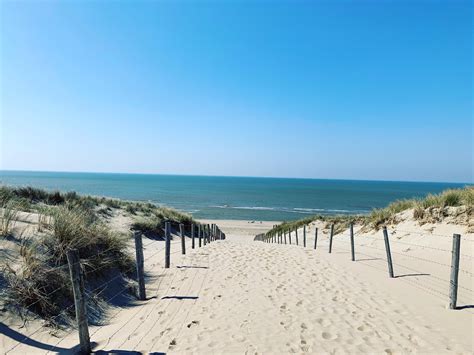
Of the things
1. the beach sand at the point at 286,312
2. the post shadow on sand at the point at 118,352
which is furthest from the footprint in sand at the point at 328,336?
the post shadow on sand at the point at 118,352

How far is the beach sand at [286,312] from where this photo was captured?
4625 millimetres

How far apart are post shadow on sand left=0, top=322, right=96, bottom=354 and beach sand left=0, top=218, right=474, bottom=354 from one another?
13 millimetres

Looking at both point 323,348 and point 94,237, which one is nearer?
point 323,348

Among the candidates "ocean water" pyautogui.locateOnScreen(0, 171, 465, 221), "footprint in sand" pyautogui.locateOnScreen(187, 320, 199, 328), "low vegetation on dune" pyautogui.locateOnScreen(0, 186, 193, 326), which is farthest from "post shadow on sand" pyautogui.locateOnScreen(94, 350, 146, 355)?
"ocean water" pyautogui.locateOnScreen(0, 171, 465, 221)

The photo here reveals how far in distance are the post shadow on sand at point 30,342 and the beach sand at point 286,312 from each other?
1 centimetres

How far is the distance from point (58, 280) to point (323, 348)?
471 centimetres

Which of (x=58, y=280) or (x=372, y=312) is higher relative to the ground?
(x=58, y=280)

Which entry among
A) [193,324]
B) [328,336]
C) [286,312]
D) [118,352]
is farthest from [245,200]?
[118,352]

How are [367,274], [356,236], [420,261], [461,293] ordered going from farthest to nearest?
[356,236], [420,261], [367,274], [461,293]

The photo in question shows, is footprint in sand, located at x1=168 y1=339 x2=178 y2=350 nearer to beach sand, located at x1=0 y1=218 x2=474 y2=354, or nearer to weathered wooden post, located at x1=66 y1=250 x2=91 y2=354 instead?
beach sand, located at x1=0 y1=218 x2=474 y2=354

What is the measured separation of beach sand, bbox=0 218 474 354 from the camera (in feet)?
15.2

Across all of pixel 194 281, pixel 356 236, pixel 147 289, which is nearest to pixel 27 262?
pixel 147 289

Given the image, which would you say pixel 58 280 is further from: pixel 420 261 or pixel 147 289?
pixel 420 261

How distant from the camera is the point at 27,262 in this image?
556cm
